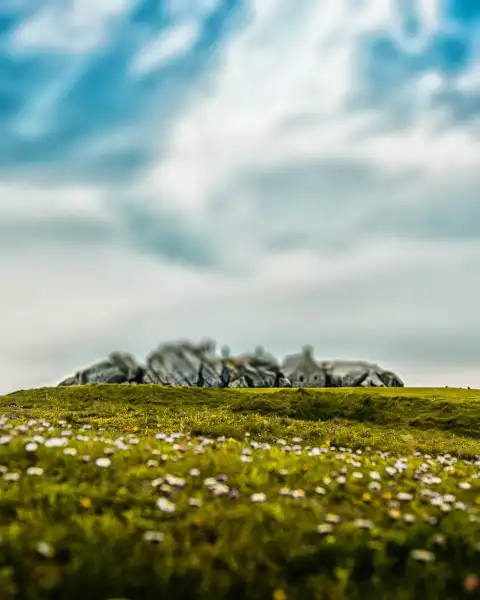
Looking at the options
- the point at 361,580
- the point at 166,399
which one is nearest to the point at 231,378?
the point at 166,399

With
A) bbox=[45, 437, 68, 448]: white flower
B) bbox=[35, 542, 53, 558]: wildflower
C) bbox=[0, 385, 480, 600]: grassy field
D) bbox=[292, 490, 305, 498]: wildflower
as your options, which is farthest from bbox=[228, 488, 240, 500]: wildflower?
bbox=[45, 437, 68, 448]: white flower

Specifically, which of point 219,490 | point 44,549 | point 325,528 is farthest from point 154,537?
point 325,528

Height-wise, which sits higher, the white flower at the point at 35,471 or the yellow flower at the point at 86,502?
the white flower at the point at 35,471

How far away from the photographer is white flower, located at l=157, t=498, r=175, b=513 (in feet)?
22.3

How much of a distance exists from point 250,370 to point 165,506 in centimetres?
6151

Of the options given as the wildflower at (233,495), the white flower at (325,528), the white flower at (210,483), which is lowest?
the white flower at (325,528)

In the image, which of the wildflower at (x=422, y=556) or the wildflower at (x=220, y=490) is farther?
the wildflower at (x=220, y=490)

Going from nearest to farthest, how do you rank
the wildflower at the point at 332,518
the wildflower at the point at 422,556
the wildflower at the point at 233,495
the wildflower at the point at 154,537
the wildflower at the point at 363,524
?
the wildflower at the point at 154,537 < the wildflower at the point at 422,556 < the wildflower at the point at 363,524 < the wildflower at the point at 332,518 < the wildflower at the point at 233,495

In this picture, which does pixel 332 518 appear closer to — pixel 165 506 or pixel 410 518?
pixel 410 518

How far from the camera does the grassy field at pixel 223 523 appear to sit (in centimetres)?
571

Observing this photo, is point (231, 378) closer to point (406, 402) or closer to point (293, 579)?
point (406, 402)

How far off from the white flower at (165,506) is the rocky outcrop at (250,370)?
5337 centimetres

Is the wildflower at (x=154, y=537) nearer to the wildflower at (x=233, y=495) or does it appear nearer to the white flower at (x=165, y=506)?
the white flower at (x=165, y=506)

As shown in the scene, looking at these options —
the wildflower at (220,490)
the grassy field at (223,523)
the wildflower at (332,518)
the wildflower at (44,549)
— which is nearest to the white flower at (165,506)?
the grassy field at (223,523)
